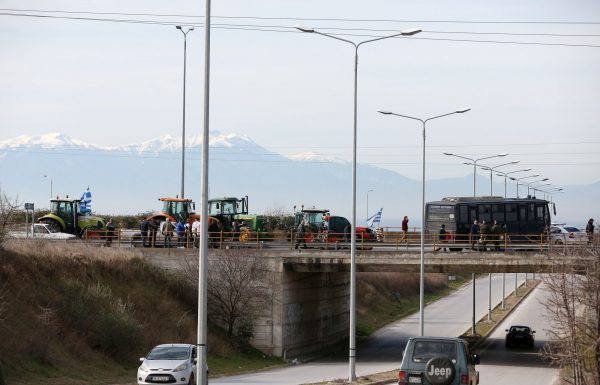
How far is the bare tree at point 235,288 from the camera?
51625 millimetres

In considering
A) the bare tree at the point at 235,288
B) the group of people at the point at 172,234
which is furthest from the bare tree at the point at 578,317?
the group of people at the point at 172,234

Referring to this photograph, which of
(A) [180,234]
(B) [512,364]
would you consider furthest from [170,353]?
(B) [512,364]

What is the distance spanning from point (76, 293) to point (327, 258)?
46.2ft

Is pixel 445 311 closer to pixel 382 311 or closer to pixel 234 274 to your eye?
pixel 382 311

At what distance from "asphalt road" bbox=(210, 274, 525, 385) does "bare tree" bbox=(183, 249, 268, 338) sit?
3.95m

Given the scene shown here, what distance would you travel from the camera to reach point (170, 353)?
104 feet

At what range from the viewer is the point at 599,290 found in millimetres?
28297

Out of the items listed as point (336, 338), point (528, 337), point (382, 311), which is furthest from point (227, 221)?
point (382, 311)

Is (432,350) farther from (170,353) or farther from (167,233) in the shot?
(167,233)

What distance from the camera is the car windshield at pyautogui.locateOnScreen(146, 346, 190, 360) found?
3159 centimetres

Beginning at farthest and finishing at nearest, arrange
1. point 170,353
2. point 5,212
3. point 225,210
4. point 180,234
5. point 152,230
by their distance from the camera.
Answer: point 225,210, point 152,230, point 180,234, point 5,212, point 170,353

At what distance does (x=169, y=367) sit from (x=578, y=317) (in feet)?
39.0

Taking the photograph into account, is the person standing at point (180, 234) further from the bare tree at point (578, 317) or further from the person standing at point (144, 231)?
the bare tree at point (578, 317)

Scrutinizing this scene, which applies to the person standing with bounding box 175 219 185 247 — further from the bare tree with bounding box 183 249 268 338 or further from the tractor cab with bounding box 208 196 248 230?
the tractor cab with bounding box 208 196 248 230
